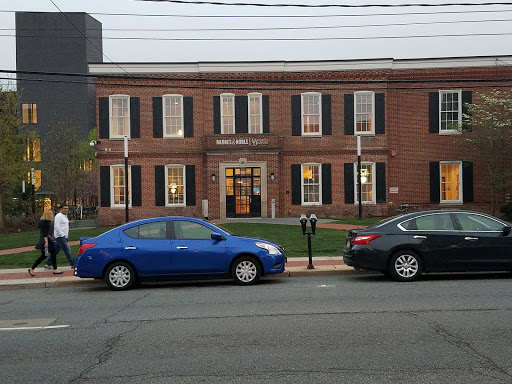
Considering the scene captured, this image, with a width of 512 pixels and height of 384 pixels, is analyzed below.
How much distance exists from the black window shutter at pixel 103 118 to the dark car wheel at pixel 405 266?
69.9 feet

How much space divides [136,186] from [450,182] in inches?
669

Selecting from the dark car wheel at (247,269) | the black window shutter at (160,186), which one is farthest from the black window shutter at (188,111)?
the dark car wheel at (247,269)

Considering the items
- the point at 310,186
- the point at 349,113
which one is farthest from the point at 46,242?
the point at 349,113

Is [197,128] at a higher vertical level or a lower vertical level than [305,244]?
higher

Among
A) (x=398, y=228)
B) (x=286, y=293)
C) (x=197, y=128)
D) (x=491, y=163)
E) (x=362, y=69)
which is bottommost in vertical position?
(x=286, y=293)

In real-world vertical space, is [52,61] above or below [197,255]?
above

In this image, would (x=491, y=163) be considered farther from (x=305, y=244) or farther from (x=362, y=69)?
(x=305, y=244)

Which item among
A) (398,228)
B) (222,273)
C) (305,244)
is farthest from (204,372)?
(305,244)

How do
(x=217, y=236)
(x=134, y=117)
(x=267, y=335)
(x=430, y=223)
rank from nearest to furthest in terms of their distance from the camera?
(x=267, y=335)
(x=217, y=236)
(x=430, y=223)
(x=134, y=117)

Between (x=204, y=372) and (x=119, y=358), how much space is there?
47.3 inches

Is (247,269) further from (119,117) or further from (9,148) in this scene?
(9,148)

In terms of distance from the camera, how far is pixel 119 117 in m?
29.4

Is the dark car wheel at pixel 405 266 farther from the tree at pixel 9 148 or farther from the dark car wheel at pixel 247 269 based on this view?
the tree at pixel 9 148

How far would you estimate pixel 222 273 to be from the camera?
11.5m
